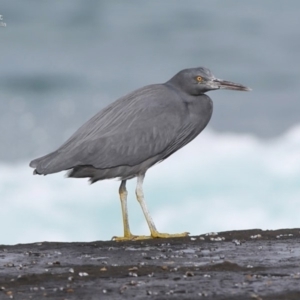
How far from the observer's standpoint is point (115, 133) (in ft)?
39.4

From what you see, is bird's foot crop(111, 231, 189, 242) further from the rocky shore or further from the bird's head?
the bird's head

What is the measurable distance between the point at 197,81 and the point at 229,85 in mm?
453

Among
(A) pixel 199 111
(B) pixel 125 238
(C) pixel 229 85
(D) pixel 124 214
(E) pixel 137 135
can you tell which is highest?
(C) pixel 229 85

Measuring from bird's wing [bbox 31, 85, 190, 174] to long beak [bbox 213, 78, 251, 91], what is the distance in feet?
1.96

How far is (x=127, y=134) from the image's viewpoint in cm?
1205

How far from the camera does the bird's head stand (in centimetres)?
1258

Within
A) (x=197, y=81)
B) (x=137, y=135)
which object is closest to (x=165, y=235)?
(x=137, y=135)

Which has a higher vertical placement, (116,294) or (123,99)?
(123,99)

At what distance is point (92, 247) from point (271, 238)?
2.20 metres

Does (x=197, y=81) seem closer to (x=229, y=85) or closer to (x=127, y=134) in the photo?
(x=229, y=85)

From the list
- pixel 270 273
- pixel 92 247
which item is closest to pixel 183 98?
pixel 92 247

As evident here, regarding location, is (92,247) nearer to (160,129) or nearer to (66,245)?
(66,245)

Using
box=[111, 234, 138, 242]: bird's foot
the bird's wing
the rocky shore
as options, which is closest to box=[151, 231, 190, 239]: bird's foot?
box=[111, 234, 138, 242]: bird's foot

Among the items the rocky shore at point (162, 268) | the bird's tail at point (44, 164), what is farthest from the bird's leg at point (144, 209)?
the bird's tail at point (44, 164)
